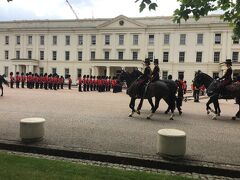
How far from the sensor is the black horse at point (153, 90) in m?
13.1

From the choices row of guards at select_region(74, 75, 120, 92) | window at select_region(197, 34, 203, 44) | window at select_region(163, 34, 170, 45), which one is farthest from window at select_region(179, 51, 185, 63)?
row of guards at select_region(74, 75, 120, 92)

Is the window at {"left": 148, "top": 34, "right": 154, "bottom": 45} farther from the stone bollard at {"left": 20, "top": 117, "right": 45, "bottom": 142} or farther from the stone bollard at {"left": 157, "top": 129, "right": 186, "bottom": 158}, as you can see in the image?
the stone bollard at {"left": 157, "top": 129, "right": 186, "bottom": 158}

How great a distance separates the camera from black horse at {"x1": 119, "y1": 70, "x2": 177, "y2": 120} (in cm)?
1309

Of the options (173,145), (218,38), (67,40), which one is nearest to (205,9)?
(173,145)

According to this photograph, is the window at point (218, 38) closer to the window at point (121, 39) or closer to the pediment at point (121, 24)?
the pediment at point (121, 24)

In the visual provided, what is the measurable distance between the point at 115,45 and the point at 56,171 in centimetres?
5879

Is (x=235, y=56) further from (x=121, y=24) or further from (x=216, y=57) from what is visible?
(x=121, y=24)

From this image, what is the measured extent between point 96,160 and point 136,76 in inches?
302

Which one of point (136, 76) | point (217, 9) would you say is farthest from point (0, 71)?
point (217, 9)

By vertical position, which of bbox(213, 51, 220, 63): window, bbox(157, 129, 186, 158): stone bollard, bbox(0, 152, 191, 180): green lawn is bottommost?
bbox(0, 152, 191, 180): green lawn

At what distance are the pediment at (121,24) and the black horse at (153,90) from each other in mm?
49080

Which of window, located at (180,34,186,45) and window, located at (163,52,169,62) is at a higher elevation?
window, located at (180,34,186,45)

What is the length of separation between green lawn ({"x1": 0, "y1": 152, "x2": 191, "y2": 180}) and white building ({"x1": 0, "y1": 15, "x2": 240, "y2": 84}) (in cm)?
5210

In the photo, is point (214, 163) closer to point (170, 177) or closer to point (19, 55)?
point (170, 177)
